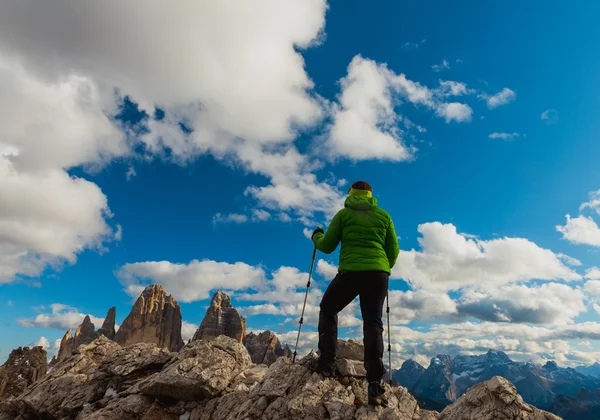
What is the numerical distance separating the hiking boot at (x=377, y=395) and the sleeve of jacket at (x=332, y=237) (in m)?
3.89

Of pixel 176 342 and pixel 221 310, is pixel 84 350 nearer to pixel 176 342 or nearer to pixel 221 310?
pixel 221 310

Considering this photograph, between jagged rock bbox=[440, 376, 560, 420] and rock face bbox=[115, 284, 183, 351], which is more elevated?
rock face bbox=[115, 284, 183, 351]

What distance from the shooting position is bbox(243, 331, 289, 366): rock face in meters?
161

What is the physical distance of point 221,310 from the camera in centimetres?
18225

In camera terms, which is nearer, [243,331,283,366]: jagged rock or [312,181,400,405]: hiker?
[312,181,400,405]: hiker

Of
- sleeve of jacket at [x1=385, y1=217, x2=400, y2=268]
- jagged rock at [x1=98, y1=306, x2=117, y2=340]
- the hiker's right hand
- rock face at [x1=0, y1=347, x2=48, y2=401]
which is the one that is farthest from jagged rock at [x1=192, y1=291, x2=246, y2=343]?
sleeve of jacket at [x1=385, y1=217, x2=400, y2=268]

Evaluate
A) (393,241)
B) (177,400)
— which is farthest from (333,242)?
(177,400)

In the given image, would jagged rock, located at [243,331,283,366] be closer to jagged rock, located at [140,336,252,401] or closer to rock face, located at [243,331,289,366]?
rock face, located at [243,331,289,366]

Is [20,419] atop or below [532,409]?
below

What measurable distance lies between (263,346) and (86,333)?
310 feet

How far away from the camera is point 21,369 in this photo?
45.4m

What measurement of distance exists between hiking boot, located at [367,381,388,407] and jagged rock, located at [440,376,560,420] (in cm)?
150

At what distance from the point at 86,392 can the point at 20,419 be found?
2.56 meters

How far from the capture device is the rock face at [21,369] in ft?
139
